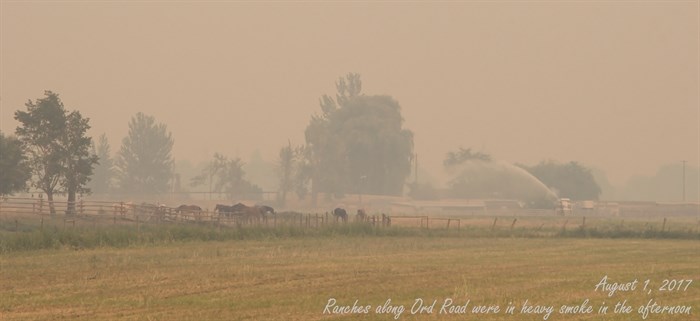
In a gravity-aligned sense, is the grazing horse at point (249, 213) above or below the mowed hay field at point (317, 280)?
above

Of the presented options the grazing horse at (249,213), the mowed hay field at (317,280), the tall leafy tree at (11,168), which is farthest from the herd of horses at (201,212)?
the mowed hay field at (317,280)

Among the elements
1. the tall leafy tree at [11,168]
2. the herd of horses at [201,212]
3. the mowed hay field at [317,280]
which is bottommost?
the mowed hay field at [317,280]

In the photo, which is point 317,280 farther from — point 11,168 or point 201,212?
point 11,168

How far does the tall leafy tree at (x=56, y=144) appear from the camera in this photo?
86.3 metres

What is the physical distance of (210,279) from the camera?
1219 inches

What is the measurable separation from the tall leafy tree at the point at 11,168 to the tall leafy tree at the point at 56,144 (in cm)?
252

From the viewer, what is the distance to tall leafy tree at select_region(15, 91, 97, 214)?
86.3 metres

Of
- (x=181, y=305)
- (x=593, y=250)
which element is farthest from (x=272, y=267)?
(x=593, y=250)

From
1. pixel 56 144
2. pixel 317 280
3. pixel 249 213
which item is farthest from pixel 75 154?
pixel 317 280

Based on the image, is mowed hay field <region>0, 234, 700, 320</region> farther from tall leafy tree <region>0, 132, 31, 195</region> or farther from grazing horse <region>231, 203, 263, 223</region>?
tall leafy tree <region>0, 132, 31, 195</region>

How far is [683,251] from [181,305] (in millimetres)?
29813

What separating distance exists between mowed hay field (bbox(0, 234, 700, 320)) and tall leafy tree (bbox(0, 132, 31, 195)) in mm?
34981

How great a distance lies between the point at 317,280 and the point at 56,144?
5996cm

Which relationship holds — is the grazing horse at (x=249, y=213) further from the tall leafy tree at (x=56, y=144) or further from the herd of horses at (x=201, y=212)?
the tall leafy tree at (x=56, y=144)
